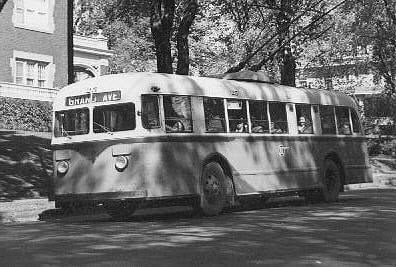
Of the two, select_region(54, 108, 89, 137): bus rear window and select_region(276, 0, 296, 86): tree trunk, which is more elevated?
select_region(276, 0, 296, 86): tree trunk

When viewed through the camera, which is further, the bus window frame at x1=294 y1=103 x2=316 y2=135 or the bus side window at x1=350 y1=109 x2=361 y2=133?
the bus side window at x1=350 y1=109 x2=361 y2=133

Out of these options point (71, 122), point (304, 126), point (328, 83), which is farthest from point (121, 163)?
point (328, 83)

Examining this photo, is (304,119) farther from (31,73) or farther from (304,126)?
(31,73)

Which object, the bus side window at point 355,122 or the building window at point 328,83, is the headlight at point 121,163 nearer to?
the bus side window at point 355,122

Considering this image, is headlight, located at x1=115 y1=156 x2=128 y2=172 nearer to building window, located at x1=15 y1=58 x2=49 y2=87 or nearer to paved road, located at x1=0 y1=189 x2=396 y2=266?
paved road, located at x1=0 y1=189 x2=396 y2=266

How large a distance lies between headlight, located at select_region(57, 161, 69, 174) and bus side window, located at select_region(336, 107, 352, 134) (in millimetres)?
→ 8144

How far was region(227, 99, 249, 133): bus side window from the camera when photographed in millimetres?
13023

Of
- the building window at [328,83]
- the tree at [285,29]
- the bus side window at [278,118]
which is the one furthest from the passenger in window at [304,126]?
the building window at [328,83]

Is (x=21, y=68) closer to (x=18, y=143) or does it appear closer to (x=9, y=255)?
(x=18, y=143)

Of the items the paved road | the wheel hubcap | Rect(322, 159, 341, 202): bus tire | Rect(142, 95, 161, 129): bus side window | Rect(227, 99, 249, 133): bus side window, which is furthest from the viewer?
Rect(322, 159, 341, 202): bus tire

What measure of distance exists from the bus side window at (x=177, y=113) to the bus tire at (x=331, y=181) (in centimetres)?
545

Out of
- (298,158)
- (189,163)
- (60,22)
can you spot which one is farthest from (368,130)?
(189,163)

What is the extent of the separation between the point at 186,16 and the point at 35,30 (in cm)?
1486

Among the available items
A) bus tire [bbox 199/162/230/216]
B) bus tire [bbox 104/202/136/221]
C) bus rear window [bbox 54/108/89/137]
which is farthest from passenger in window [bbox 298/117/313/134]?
bus rear window [bbox 54/108/89/137]
